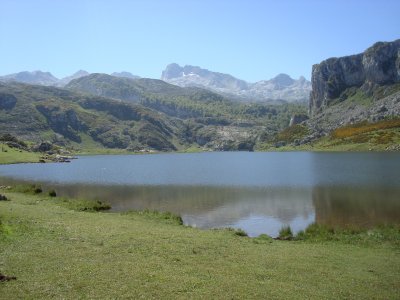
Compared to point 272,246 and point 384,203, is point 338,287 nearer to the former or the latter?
point 272,246

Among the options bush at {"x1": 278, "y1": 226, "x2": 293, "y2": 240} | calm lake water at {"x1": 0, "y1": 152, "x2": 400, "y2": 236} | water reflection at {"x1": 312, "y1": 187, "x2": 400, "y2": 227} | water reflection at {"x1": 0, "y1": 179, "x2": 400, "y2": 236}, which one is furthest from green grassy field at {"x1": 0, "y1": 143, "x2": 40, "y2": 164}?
bush at {"x1": 278, "y1": 226, "x2": 293, "y2": 240}

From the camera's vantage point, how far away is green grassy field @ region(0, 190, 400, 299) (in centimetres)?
2002

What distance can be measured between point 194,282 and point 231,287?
208 cm

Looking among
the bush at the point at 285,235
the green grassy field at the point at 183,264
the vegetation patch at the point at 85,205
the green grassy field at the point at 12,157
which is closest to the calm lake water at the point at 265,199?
the vegetation patch at the point at 85,205

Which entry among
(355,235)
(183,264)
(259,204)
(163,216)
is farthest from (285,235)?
(259,204)

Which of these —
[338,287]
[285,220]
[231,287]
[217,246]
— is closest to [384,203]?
[285,220]

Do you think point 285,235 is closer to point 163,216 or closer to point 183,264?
point 163,216

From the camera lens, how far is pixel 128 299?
18734 mm

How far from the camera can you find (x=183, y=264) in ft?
82.0

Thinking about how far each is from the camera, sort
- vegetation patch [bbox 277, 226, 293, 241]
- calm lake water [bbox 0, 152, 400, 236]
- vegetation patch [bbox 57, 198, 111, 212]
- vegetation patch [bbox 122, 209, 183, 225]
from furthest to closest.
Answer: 1. vegetation patch [bbox 57, 198, 111, 212]
2. calm lake water [bbox 0, 152, 400, 236]
3. vegetation patch [bbox 122, 209, 183, 225]
4. vegetation patch [bbox 277, 226, 293, 241]

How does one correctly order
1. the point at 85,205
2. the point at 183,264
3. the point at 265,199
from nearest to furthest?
the point at 183,264 → the point at 85,205 → the point at 265,199

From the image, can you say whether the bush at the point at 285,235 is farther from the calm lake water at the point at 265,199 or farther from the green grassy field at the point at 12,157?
the green grassy field at the point at 12,157

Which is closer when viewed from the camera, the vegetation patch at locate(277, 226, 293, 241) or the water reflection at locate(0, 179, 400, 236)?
the vegetation patch at locate(277, 226, 293, 241)

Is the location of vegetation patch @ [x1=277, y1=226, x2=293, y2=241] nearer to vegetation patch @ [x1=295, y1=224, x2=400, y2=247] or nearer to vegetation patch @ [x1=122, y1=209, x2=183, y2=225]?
vegetation patch @ [x1=295, y1=224, x2=400, y2=247]
